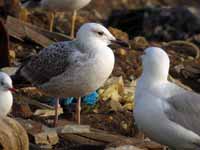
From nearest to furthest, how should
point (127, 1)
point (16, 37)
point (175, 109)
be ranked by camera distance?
point (175, 109)
point (16, 37)
point (127, 1)

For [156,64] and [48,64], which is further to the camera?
[48,64]

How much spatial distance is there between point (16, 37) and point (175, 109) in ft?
16.1

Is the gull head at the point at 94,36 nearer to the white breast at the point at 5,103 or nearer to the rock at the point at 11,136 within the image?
the white breast at the point at 5,103

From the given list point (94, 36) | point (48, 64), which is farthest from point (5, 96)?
point (94, 36)

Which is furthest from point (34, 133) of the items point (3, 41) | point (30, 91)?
point (3, 41)

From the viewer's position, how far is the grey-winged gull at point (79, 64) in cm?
877

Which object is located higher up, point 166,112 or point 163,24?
point 163,24

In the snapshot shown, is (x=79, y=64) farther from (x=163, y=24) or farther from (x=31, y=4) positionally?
(x=163, y=24)

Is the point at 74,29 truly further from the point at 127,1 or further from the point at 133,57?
the point at 127,1

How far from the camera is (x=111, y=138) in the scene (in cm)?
861

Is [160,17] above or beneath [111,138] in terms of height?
above

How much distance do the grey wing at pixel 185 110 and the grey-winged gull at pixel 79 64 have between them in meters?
1.40

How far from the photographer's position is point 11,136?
7043 millimetres

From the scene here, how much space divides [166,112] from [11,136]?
4.63 feet
